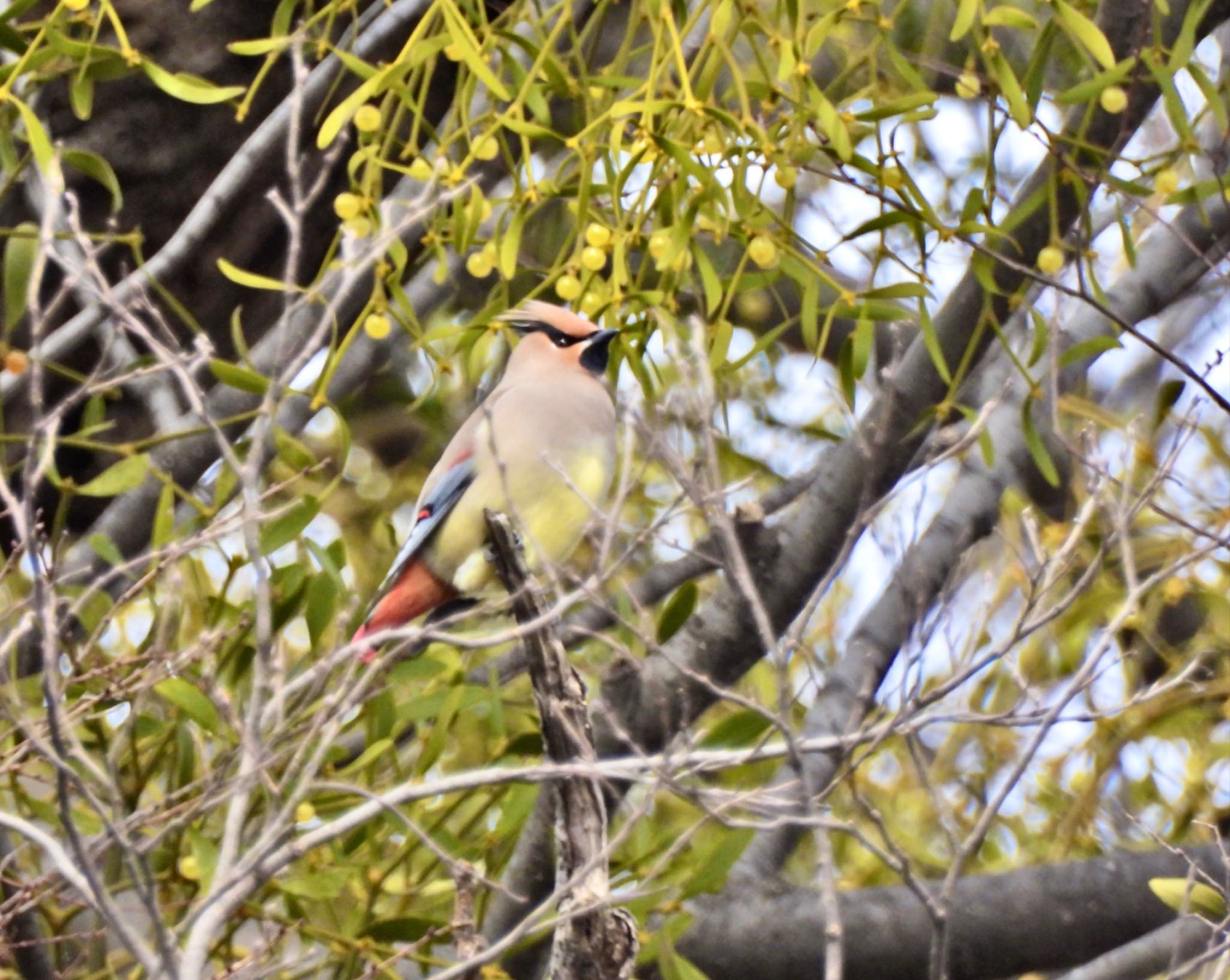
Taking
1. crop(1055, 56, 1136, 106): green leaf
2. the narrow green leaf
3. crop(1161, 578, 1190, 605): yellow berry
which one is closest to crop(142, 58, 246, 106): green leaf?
the narrow green leaf

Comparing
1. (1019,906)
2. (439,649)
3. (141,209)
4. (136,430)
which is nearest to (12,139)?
(141,209)

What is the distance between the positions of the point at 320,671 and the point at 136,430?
107 cm

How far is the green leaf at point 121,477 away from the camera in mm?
1944

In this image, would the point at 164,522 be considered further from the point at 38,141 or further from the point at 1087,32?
the point at 1087,32

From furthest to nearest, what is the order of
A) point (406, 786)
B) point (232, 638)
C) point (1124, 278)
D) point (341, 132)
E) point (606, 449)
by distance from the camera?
point (1124, 278), point (606, 449), point (232, 638), point (341, 132), point (406, 786)

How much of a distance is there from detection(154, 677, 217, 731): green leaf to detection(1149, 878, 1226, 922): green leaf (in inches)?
39.9

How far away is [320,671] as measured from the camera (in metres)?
1.48

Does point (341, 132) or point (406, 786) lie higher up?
point (341, 132)

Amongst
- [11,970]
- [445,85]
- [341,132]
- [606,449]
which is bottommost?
[11,970]

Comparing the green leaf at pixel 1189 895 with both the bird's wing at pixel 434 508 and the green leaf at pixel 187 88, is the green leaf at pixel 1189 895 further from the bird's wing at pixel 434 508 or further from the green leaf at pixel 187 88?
the green leaf at pixel 187 88

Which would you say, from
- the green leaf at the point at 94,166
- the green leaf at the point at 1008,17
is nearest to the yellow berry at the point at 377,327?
the green leaf at the point at 94,166

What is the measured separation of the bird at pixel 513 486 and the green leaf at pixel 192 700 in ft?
1.43

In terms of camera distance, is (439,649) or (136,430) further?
(136,430)

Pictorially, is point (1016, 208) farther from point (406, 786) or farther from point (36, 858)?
point (36, 858)
